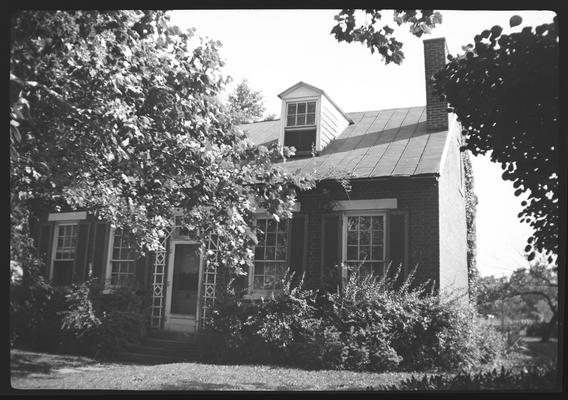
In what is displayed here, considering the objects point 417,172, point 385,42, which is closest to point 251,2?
point 385,42

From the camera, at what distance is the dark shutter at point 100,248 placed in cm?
1272

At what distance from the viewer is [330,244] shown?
35.5 feet

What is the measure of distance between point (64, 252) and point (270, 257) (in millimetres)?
5799

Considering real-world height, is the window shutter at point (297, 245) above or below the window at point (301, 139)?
below

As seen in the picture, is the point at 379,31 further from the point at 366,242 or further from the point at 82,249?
the point at 82,249

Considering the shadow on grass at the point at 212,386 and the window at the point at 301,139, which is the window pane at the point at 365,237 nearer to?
the window at the point at 301,139

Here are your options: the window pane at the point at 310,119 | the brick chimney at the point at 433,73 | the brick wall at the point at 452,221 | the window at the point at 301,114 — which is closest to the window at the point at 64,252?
the window at the point at 301,114

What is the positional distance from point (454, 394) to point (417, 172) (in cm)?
577

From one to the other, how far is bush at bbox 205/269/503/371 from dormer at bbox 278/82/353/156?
425 centimetres

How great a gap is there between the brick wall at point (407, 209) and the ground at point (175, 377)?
94.7 inches

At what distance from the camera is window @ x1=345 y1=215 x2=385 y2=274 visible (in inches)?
413

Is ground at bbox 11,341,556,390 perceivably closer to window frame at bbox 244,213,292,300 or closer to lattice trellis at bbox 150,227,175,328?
window frame at bbox 244,213,292,300

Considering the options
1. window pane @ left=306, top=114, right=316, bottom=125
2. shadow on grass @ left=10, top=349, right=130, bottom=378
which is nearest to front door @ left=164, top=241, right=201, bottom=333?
shadow on grass @ left=10, top=349, right=130, bottom=378

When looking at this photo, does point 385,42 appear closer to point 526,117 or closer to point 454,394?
point 526,117
